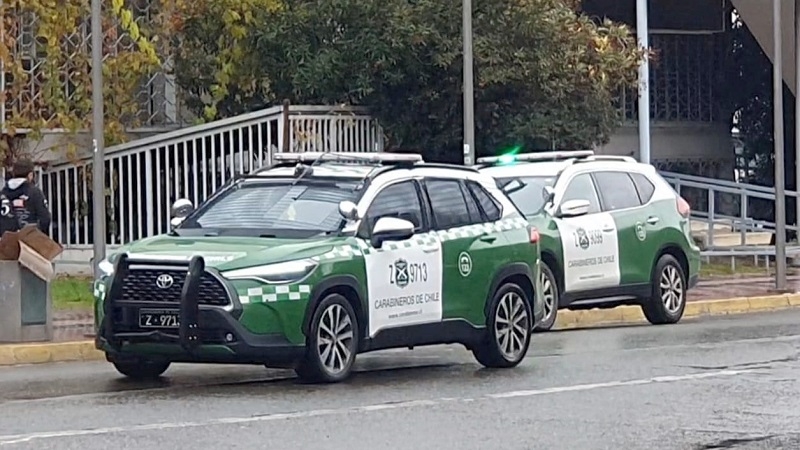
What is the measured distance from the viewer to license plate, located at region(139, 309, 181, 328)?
39.1 feet

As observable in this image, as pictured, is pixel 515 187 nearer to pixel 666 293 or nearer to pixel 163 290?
pixel 666 293

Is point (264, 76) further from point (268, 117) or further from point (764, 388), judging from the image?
point (764, 388)

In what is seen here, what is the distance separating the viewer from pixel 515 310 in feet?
46.6

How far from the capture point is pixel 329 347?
1245 cm

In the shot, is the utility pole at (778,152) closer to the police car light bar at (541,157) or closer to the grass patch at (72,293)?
the police car light bar at (541,157)

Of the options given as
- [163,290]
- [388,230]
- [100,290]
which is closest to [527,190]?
[388,230]

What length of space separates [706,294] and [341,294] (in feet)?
37.1

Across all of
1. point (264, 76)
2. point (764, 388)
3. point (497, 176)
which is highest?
point (264, 76)

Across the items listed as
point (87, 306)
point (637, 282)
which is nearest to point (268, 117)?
point (87, 306)

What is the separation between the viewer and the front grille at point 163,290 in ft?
38.8

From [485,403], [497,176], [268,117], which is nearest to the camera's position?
[485,403]

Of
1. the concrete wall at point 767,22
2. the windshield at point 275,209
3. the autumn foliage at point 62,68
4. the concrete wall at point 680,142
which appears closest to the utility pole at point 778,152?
the concrete wall at point 767,22

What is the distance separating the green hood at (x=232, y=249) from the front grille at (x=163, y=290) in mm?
107

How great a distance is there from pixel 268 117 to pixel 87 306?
5.11m
